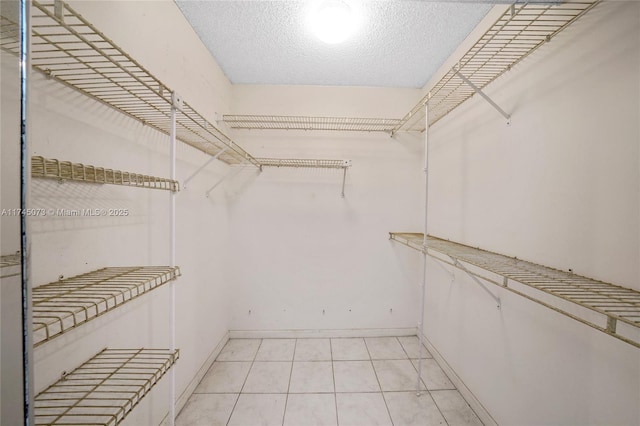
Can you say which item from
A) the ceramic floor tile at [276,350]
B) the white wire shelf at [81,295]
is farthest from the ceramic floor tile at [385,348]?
the white wire shelf at [81,295]

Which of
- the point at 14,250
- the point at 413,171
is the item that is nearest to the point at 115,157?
the point at 14,250

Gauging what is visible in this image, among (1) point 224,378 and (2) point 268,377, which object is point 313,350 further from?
(1) point 224,378

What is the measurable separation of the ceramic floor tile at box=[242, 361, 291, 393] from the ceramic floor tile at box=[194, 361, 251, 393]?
0.06 m

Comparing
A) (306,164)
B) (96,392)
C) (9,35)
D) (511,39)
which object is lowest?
(96,392)

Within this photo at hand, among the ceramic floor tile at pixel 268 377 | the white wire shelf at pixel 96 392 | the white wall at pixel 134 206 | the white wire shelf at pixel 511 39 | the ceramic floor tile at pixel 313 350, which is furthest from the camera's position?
the ceramic floor tile at pixel 313 350

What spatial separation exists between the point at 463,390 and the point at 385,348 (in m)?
0.69

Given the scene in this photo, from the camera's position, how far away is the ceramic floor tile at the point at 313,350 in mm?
2111

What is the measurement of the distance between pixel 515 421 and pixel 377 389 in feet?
2.65

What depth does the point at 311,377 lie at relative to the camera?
1.88m

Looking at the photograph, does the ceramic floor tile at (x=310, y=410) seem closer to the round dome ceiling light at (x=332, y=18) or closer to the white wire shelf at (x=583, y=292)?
the white wire shelf at (x=583, y=292)

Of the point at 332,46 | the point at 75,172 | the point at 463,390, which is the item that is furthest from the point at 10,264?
the point at 463,390

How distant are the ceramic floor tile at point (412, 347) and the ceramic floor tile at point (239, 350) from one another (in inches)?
55.0

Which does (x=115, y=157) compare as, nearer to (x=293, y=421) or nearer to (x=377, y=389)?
(x=293, y=421)

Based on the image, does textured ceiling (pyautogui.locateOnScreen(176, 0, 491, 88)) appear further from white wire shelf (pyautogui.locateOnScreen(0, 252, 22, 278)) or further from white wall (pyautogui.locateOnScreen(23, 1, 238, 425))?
white wire shelf (pyautogui.locateOnScreen(0, 252, 22, 278))
